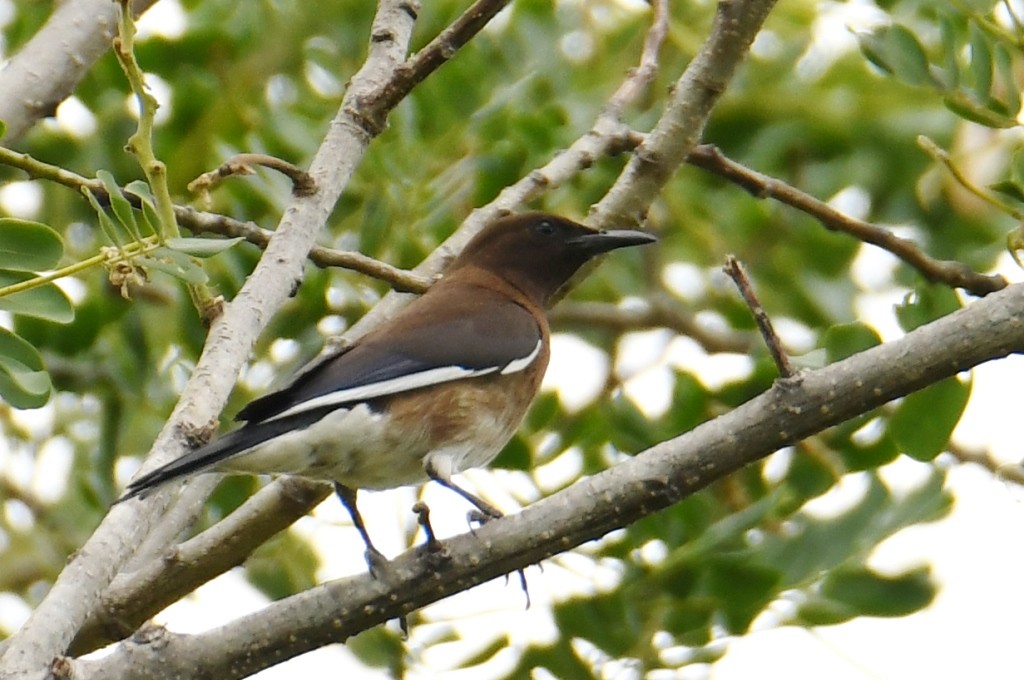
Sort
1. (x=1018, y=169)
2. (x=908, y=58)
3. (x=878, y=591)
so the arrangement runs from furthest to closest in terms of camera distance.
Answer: (x=878, y=591) → (x=908, y=58) → (x=1018, y=169)

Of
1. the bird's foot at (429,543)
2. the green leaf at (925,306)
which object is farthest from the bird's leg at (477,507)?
the green leaf at (925,306)

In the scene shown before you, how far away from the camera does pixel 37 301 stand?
9.62 feet

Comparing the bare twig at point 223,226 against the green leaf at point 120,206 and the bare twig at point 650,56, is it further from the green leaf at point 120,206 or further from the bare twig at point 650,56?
the bare twig at point 650,56

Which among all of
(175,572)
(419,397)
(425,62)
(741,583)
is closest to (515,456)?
(419,397)

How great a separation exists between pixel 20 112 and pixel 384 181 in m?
1.34

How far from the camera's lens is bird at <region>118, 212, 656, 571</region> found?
3895mm

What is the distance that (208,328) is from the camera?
3.29 meters

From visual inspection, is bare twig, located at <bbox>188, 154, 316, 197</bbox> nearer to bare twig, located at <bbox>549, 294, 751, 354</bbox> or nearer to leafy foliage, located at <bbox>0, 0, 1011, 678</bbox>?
A: leafy foliage, located at <bbox>0, 0, 1011, 678</bbox>

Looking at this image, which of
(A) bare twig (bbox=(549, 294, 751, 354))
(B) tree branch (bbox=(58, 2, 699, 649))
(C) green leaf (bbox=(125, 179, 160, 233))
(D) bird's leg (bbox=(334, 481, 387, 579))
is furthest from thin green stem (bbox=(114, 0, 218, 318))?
(A) bare twig (bbox=(549, 294, 751, 354))

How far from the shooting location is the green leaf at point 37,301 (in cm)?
289

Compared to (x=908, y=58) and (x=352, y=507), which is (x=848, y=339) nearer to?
(x=908, y=58)

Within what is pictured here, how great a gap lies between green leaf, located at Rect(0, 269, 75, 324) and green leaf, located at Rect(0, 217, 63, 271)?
3 centimetres

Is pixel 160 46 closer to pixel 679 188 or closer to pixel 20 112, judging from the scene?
pixel 20 112

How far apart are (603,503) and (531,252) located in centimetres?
255
